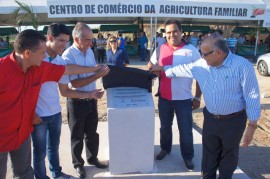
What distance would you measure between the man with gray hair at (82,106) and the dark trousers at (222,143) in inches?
50.4

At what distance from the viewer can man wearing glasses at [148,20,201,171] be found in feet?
10.8

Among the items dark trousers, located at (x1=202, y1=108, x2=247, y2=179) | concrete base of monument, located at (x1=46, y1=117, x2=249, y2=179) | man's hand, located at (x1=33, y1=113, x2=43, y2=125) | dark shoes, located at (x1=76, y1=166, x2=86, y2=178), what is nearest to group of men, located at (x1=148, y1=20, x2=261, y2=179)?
dark trousers, located at (x1=202, y1=108, x2=247, y2=179)

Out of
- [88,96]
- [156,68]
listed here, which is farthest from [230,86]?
[88,96]

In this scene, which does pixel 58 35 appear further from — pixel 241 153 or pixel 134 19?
pixel 134 19

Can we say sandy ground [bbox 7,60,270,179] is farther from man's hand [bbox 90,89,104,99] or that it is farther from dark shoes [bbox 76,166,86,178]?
man's hand [bbox 90,89,104,99]

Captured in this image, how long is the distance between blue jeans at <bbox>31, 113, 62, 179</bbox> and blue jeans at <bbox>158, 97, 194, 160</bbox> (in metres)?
1.35

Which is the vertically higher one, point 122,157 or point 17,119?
point 17,119

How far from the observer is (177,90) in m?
3.36

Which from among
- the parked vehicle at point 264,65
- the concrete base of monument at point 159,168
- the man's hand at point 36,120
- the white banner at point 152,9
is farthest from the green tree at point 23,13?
the man's hand at point 36,120

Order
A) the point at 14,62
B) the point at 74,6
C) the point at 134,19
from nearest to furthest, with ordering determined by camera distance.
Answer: the point at 14,62 → the point at 74,6 → the point at 134,19

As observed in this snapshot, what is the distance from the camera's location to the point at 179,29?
3258mm

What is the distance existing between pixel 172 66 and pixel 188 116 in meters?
0.68

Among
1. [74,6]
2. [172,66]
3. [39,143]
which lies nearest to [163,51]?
[172,66]

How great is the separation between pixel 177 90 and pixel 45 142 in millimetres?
1637
